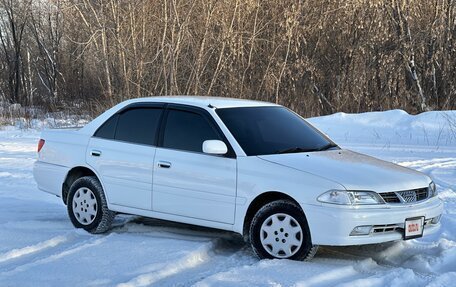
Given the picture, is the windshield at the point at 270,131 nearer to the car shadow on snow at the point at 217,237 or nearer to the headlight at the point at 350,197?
the headlight at the point at 350,197

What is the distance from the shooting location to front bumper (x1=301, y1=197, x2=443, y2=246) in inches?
201

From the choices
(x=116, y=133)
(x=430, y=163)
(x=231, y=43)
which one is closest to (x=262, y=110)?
(x=116, y=133)

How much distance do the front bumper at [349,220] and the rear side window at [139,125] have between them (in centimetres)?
201

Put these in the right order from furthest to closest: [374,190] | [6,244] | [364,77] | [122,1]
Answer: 1. [122,1]
2. [364,77]
3. [6,244]
4. [374,190]

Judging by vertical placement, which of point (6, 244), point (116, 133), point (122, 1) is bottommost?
point (6, 244)

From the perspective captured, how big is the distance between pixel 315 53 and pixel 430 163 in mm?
11402

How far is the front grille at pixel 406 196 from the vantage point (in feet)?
17.3

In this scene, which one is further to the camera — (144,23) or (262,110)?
(144,23)

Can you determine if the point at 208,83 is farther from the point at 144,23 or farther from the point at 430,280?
the point at 430,280

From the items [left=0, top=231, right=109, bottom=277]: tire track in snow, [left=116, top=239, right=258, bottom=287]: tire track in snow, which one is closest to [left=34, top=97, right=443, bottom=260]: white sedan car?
[left=116, top=239, right=258, bottom=287]: tire track in snow

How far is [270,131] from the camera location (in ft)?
20.6

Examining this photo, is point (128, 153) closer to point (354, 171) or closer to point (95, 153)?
point (95, 153)

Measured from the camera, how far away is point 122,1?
22.3 m

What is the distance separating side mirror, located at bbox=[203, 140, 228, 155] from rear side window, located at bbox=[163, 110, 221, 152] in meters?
0.24
